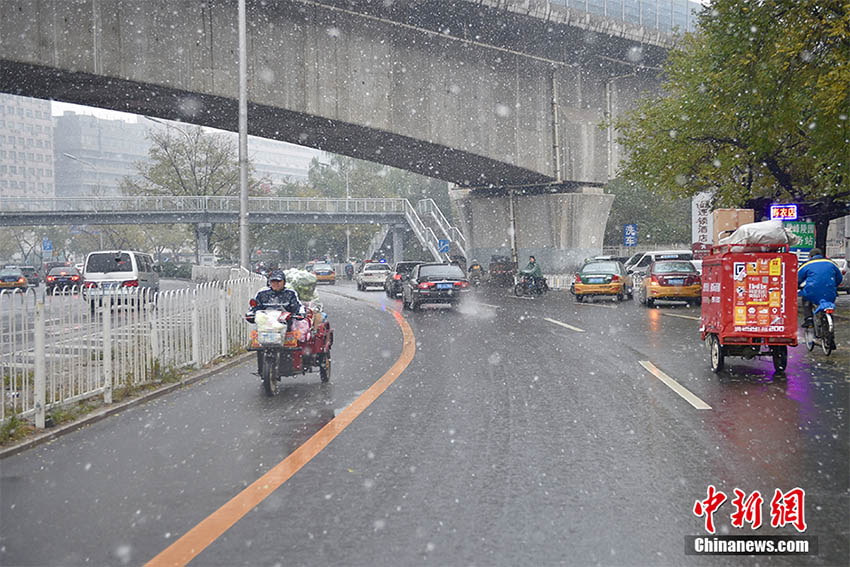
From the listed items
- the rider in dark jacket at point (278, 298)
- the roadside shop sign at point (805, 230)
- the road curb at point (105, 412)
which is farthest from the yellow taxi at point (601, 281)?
the rider in dark jacket at point (278, 298)

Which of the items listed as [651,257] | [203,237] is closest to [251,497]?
[651,257]

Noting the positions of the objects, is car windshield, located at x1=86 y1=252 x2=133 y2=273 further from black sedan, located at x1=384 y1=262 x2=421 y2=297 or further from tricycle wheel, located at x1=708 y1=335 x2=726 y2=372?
tricycle wheel, located at x1=708 y1=335 x2=726 y2=372

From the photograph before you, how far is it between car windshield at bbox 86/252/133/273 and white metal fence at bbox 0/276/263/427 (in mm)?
16500

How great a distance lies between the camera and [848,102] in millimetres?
15656

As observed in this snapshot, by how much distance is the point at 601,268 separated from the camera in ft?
99.3

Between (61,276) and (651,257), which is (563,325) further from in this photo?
(61,276)

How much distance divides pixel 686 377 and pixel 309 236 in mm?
82905

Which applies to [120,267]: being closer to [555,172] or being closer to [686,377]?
[555,172]

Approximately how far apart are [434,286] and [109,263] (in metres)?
11.5

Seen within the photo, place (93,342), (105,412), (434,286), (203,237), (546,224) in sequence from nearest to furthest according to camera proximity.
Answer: (105,412)
(93,342)
(434,286)
(546,224)
(203,237)

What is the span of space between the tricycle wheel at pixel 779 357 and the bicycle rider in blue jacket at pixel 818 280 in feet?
7.90

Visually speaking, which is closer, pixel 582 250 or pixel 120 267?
pixel 120 267

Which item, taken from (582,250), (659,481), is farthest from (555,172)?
(659,481)

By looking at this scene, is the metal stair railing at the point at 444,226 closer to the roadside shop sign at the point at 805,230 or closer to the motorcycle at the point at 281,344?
the roadside shop sign at the point at 805,230
